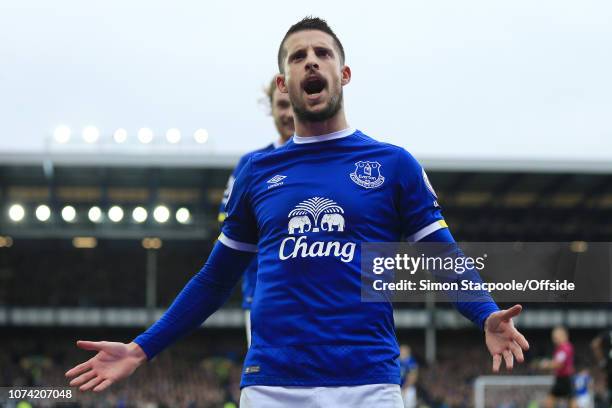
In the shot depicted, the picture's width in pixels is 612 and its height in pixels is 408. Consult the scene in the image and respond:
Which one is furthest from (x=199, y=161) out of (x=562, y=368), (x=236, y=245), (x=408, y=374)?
(x=236, y=245)

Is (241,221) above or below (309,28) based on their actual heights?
below

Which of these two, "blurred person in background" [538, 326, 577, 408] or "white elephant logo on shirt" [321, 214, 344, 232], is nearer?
"white elephant logo on shirt" [321, 214, 344, 232]

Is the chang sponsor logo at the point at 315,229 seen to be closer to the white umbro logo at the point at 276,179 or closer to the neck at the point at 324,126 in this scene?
the white umbro logo at the point at 276,179

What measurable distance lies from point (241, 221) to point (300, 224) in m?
0.36

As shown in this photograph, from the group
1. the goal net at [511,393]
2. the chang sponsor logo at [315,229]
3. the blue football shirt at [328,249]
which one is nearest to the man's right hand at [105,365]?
the blue football shirt at [328,249]

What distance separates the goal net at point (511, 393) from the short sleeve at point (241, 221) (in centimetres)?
2155

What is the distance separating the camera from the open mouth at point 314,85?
295 centimetres

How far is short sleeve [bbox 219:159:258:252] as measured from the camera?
3197mm

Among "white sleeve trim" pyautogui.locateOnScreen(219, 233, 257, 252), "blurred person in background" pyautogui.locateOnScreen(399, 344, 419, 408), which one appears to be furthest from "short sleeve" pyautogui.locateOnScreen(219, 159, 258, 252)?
"blurred person in background" pyautogui.locateOnScreen(399, 344, 419, 408)

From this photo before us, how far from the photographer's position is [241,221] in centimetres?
321

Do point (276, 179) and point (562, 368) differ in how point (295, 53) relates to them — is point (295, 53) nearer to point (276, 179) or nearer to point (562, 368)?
point (276, 179)

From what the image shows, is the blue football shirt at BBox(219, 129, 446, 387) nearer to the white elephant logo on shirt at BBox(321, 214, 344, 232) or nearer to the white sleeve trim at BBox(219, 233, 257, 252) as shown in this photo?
the white elephant logo on shirt at BBox(321, 214, 344, 232)

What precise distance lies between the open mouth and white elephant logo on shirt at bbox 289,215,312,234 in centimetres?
42

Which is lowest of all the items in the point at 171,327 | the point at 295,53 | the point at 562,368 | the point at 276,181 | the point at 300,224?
the point at 562,368
